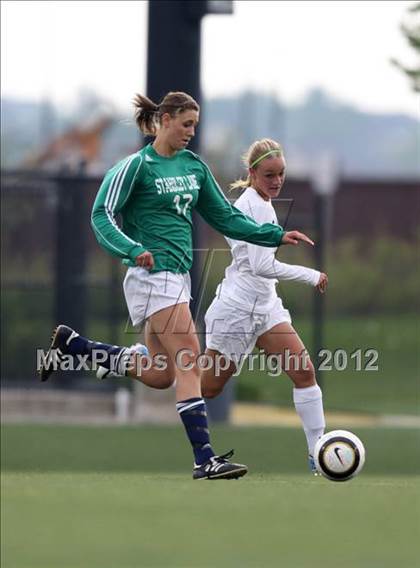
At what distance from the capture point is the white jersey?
489 inches

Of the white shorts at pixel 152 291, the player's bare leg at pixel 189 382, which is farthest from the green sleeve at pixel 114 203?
the player's bare leg at pixel 189 382

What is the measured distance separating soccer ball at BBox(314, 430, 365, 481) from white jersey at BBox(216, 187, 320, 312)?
1015 millimetres

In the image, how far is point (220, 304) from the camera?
12688 mm

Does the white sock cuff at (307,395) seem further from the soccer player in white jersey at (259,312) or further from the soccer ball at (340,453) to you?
the soccer ball at (340,453)

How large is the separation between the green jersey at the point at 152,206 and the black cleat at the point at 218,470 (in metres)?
1.20

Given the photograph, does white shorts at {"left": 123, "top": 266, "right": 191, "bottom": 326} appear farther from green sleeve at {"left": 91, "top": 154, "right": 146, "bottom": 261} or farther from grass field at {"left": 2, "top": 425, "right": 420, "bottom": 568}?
grass field at {"left": 2, "top": 425, "right": 420, "bottom": 568}

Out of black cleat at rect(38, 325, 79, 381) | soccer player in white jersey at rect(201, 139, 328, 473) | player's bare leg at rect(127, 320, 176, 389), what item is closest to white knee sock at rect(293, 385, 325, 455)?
soccer player in white jersey at rect(201, 139, 328, 473)

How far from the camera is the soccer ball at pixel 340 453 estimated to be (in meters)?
12.1

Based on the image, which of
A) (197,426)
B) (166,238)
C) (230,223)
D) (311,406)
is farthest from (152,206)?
(311,406)

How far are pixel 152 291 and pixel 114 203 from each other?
59cm

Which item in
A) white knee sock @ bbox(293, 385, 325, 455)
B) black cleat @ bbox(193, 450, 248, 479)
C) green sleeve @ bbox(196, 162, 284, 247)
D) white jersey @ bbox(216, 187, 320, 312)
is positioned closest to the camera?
black cleat @ bbox(193, 450, 248, 479)

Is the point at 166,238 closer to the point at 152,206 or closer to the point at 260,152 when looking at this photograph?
the point at 152,206

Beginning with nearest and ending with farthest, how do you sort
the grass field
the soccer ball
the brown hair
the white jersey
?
the grass field, the brown hair, the soccer ball, the white jersey

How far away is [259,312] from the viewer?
12.5 meters
